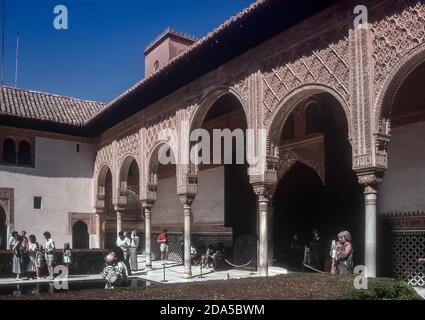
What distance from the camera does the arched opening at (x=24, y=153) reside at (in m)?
18.7

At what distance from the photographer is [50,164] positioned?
19328 mm

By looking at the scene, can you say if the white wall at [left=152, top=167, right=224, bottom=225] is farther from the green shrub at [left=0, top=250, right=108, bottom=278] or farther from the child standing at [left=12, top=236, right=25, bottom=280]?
the child standing at [left=12, top=236, right=25, bottom=280]

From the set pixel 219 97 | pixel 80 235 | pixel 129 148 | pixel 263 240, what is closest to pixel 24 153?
pixel 80 235

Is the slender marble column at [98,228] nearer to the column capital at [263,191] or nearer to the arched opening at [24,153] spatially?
the arched opening at [24,153]

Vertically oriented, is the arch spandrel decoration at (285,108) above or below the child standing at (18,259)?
above

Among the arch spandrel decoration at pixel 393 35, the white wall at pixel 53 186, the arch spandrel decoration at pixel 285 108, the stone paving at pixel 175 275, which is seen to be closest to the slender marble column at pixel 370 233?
the arch spandrel decoration at pixel 393 35

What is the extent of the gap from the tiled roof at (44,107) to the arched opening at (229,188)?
14.9ft

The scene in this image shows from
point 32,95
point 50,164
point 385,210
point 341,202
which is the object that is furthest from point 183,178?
point 32,95

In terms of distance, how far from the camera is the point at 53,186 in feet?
63.2

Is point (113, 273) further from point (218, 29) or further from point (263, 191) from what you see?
point (218, 29)

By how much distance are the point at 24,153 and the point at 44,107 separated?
2176 mm

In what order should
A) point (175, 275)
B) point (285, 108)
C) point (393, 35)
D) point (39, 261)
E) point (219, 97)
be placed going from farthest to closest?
point (39, 261)
point (175, 275)
point (219, 97)
point (285, 108)
point (393, 35)
